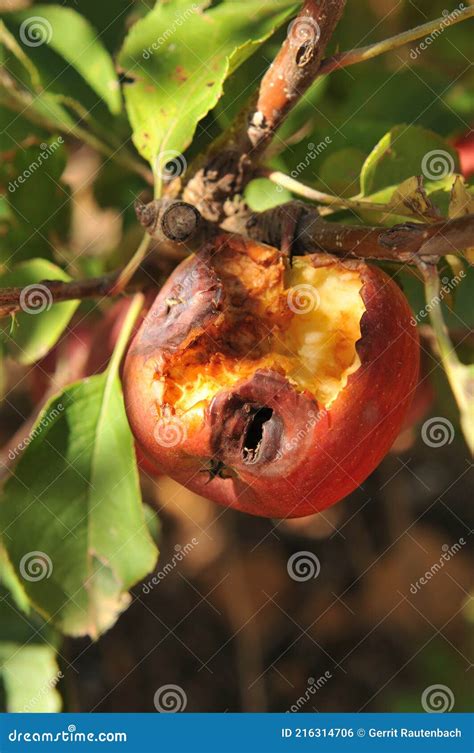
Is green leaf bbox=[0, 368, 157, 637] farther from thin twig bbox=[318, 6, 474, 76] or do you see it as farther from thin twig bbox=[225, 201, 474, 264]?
thin twig bbox=[318, 6, 474, 76]

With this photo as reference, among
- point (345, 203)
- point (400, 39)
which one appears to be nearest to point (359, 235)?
point (345, 203)

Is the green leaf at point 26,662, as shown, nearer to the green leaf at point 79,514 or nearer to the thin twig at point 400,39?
the green leaf at point 79,514

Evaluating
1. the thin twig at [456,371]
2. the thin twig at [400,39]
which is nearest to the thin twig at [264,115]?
the thin twig at [400,39]

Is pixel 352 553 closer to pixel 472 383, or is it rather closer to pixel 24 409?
pixel 24 409

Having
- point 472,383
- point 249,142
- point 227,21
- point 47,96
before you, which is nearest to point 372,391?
point 472,383

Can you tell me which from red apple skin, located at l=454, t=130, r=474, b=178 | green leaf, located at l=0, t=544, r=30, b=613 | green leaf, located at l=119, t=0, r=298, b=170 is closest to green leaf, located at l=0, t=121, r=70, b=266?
green leaf, located at l=119, t=0, r=298, b=170

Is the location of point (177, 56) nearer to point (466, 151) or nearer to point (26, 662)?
point (466, 151)
